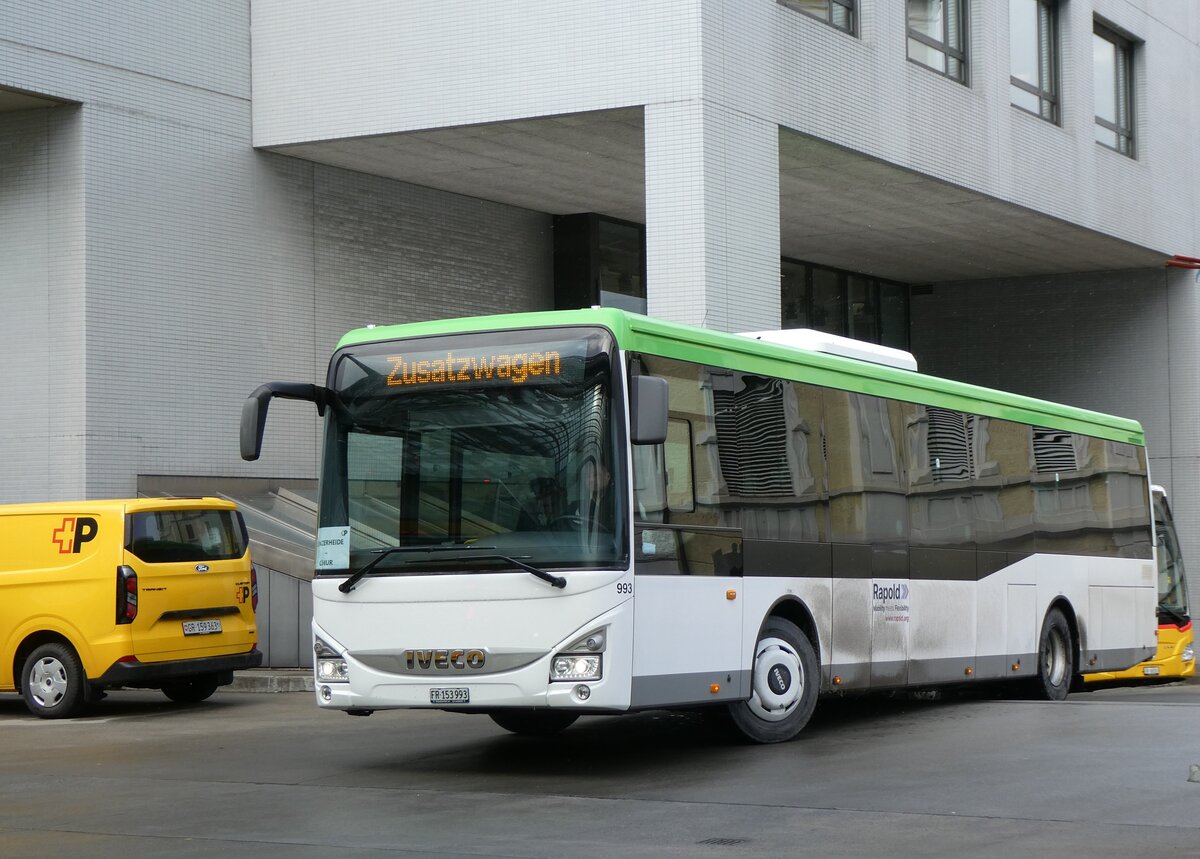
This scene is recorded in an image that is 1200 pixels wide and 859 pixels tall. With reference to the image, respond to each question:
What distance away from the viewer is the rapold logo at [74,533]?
15.2 meters

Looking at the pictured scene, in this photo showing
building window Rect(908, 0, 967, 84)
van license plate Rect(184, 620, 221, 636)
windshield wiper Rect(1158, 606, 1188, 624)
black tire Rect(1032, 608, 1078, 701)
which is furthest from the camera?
building window Rect(908, 0, 967, 84)

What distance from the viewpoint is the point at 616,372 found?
400 inches

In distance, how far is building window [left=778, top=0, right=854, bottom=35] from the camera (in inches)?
834

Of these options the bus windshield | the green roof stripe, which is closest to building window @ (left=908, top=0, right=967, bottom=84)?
the green roof stripe

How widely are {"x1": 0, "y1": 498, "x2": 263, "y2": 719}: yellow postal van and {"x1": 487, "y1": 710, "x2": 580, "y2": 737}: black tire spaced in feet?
13.0

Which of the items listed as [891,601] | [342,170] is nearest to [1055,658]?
[891,601]

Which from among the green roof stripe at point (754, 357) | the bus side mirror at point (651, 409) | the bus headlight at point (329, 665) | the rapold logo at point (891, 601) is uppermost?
the green roof stripe at point (754, 357)

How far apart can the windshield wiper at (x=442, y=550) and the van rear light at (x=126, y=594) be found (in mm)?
5030

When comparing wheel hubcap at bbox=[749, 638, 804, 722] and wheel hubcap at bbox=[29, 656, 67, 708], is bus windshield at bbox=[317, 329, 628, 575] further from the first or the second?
wheel hubcap at bbox=[29, 656, 67, 708]

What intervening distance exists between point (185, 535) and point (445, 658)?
6.02 m

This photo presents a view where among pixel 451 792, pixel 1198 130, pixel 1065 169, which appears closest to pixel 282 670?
pixel 451 792

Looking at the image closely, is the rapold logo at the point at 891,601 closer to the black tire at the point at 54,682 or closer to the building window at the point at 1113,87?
the black tire at the point at 54,682

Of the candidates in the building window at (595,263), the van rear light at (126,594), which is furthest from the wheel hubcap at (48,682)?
the building window at (595,263)

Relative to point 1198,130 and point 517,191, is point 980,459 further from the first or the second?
point 1198,130
